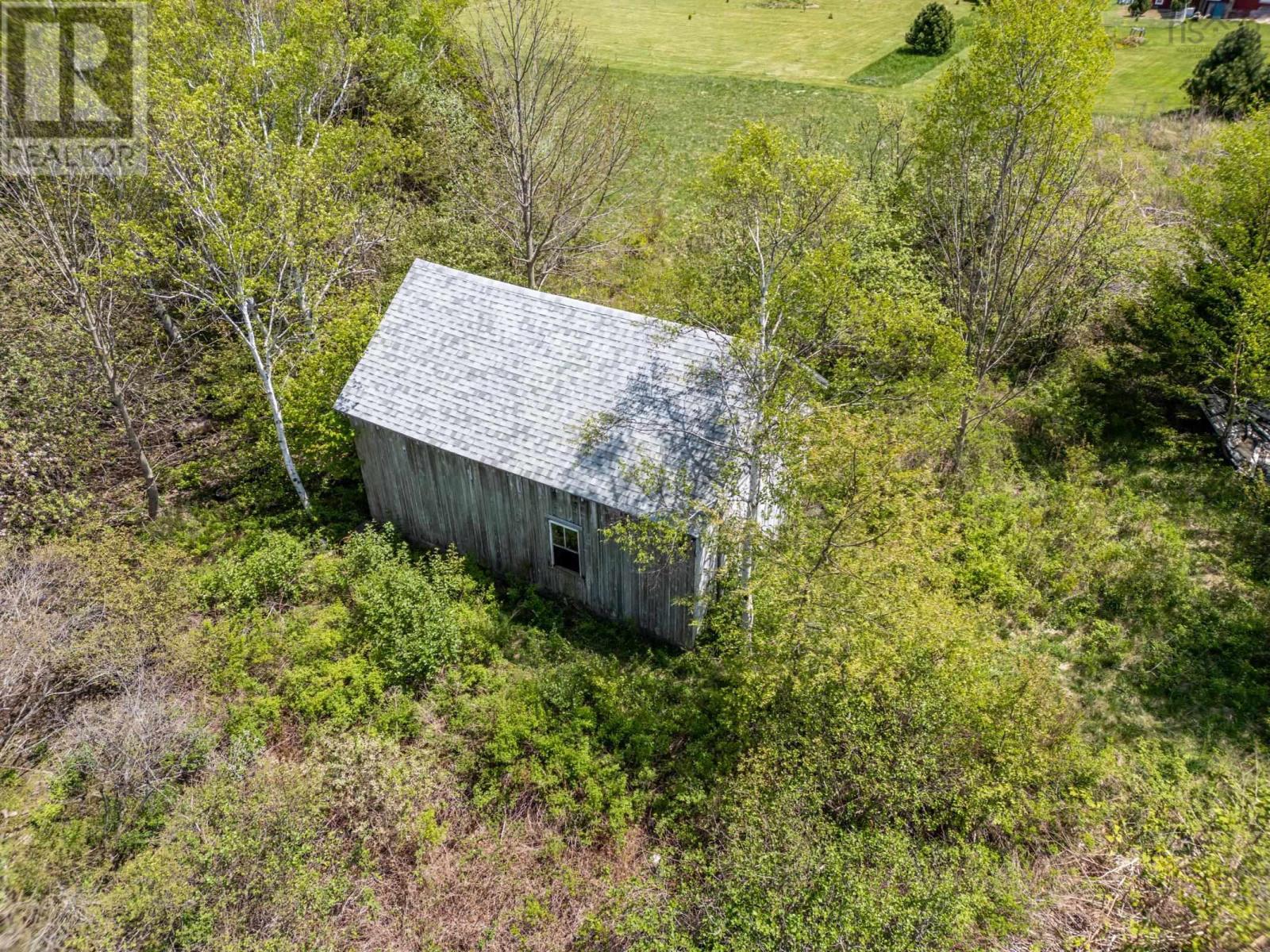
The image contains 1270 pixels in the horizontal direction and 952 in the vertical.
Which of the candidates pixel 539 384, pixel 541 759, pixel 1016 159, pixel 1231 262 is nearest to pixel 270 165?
pixel 539 384

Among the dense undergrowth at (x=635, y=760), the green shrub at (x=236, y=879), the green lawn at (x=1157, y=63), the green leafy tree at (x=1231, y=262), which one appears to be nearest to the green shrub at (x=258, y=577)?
the dense undergrowth at (x=635, y=760)

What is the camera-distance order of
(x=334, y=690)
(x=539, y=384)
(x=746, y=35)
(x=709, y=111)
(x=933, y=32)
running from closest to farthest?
1. (x=334, y=690)
2. (x=539, y=384)
3. (x=709, y=111)
4. (x=933, y=32)
5. (x=746, y=35)

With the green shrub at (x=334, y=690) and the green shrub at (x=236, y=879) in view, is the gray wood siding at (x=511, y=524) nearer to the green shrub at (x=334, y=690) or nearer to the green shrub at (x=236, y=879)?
the green shrub at (x=334, y=690)

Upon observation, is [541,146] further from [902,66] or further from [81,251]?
[902,66]

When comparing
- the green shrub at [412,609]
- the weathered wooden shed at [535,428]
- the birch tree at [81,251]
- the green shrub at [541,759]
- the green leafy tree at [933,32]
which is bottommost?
the green shrub at [541,759]

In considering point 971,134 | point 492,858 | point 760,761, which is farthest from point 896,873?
point 971,134

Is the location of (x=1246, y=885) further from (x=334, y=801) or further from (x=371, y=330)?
(x=371, y=330)
